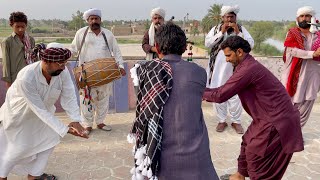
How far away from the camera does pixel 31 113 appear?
308 centimetres

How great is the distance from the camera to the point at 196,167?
2189mm

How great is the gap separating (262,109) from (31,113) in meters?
2.14

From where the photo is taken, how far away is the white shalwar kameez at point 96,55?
15.7 feet

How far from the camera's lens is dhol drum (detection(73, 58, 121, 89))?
4.43 meters

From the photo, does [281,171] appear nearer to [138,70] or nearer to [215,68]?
[138,70]

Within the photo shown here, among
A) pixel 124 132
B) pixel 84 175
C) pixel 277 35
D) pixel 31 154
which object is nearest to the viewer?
pixel 31 154

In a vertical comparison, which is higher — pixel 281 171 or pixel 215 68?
pixel 215 68

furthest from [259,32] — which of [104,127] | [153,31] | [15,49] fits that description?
[15,49]

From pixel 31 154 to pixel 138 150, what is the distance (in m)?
1.45

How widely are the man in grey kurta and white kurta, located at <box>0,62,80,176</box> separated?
288 centimetres

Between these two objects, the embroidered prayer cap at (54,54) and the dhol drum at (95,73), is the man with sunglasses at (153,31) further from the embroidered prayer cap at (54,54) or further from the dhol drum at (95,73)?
the embroidered prayer cap at (54,54)

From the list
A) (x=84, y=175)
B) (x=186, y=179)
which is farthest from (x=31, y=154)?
(x=186, y=179)

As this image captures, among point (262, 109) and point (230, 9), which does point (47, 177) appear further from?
point (230, 9)

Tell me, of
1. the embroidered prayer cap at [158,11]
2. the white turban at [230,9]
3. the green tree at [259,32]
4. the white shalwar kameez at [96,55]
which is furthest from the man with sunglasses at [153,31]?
the green tree at [259,32]
